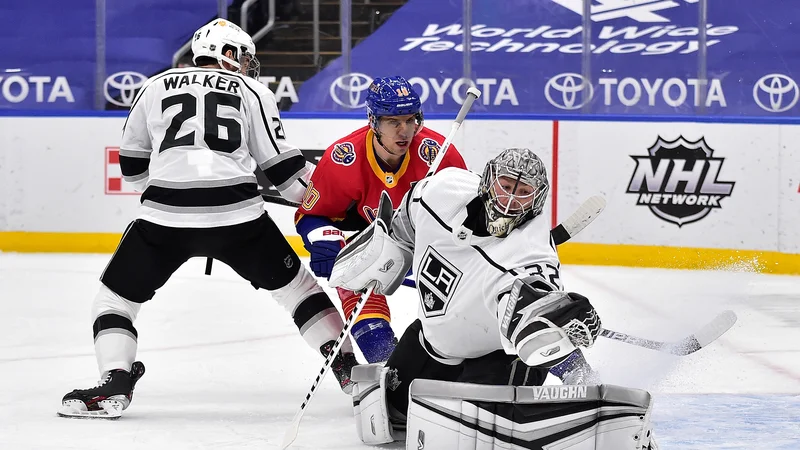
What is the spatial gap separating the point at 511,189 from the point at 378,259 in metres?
0.50

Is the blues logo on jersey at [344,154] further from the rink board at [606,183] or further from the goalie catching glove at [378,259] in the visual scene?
the rink board at [606,183]

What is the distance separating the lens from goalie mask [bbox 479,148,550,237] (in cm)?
254

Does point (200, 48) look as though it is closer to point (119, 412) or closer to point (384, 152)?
point (384, 152)

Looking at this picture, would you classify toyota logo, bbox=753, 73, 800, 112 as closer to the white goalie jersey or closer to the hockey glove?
the hockey glove

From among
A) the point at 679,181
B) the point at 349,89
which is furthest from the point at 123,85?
the point at 679,181

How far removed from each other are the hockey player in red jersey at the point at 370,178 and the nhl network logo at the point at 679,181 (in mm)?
3070

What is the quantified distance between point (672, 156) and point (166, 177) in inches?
152

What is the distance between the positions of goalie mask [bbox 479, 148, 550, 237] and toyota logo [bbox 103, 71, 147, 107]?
5223 mm

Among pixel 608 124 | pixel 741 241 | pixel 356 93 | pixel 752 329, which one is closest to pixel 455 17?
pixel 356 93

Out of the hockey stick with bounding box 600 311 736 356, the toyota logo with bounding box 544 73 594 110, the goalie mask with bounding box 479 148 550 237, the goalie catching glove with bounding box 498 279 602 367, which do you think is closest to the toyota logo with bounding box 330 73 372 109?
the toyota logo with bounding box 544 73 594 110

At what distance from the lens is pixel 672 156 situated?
6.57 m

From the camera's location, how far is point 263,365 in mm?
4090

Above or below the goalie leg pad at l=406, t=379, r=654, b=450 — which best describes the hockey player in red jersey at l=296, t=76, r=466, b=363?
above

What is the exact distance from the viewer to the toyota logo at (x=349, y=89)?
7.40 meters
